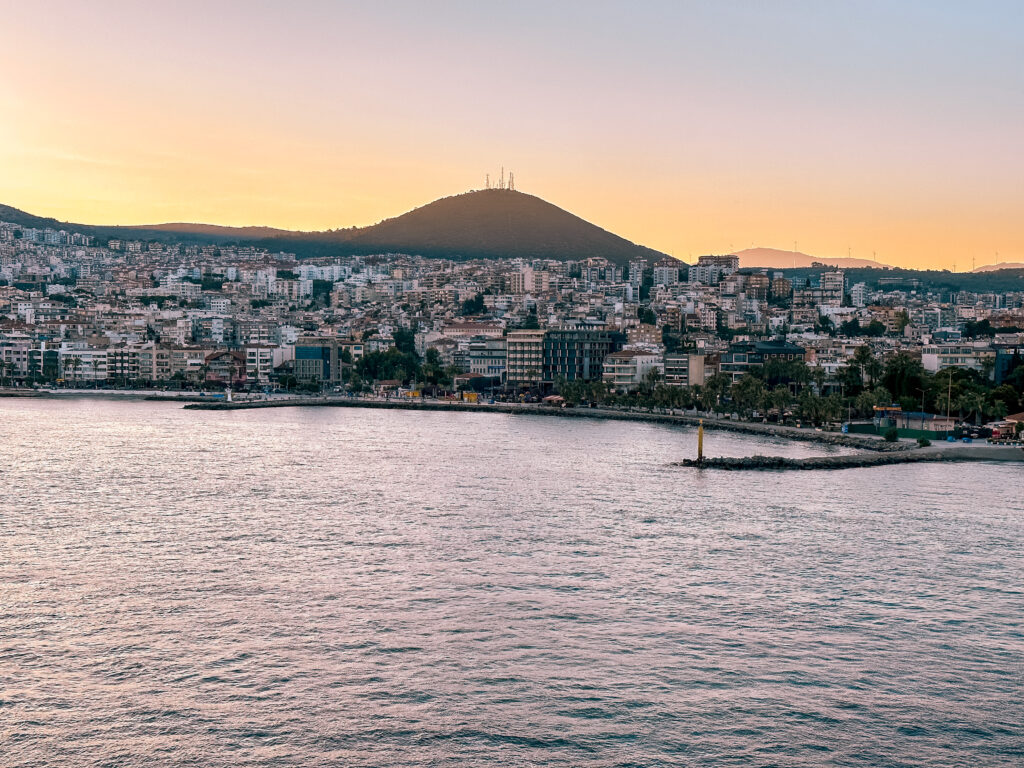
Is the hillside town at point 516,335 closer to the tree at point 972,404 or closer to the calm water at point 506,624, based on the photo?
the tree at point 972,404

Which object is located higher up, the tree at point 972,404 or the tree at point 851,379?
the tree at point 851,379

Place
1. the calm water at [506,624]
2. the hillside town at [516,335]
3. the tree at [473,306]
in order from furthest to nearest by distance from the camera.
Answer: the tree at [473,306], the hillside town at [516,335], the calm water at [506,624]

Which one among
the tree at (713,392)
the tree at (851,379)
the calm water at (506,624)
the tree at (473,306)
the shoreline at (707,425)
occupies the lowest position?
the calm water at (506,624)

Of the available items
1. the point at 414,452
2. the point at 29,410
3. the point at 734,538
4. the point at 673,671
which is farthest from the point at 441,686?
the point at 29,410

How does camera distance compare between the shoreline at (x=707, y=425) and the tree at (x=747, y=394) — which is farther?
the tree at (x=747, y=394)

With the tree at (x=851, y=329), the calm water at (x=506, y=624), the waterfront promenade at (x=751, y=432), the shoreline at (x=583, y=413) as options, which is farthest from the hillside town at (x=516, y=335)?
the calm water at (x=506, y=624)

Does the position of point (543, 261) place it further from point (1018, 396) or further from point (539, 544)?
point (539, 544)

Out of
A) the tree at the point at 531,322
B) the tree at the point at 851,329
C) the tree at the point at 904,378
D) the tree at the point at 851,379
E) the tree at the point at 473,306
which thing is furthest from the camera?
the tree at the point at 473,306
